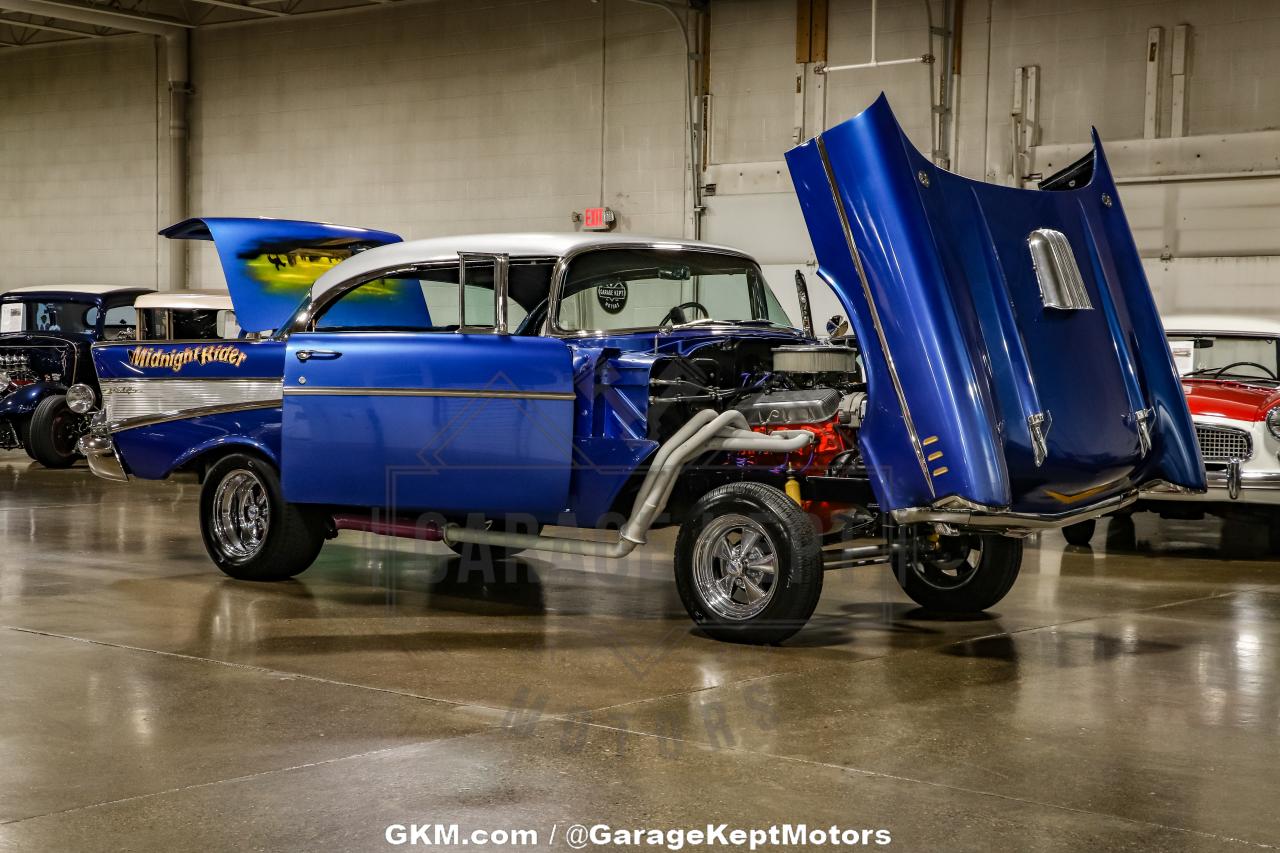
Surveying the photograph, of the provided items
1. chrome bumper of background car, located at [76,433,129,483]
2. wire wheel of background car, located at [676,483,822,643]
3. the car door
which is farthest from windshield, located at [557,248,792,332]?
chrome bumper of background car, located at [76,433,129,483]

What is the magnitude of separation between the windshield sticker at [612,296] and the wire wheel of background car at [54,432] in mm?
10201

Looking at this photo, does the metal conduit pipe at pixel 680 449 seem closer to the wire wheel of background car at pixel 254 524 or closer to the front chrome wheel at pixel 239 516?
the wire wheel of background car at pixel 254 524

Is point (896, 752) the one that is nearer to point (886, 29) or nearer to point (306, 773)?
point (306, 773)

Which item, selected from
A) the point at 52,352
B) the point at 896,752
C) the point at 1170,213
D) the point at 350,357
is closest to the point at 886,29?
the point at 1170,213

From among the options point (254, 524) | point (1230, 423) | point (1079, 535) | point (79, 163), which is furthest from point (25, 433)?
point (1230, 423)

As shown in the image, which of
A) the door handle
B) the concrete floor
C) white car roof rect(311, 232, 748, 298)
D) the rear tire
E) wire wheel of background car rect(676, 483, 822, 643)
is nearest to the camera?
the concrete floor

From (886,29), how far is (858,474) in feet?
38.1

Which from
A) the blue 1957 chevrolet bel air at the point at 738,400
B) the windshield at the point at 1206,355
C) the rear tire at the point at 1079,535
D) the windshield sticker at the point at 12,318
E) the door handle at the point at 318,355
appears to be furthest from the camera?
the windshield sticker at the point at 12,318

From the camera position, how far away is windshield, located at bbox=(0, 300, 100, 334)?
16734 millimetres

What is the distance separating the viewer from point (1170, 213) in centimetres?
1545

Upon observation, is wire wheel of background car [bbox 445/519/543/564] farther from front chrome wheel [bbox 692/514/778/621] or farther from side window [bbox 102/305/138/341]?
side window [bbox 102/305/138/341]

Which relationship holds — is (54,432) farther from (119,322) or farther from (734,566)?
(734,566)

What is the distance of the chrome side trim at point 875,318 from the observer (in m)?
5.96

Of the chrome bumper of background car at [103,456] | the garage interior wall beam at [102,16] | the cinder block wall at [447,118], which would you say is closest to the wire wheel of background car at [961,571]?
the chrome bumper of background car at [103,456]
